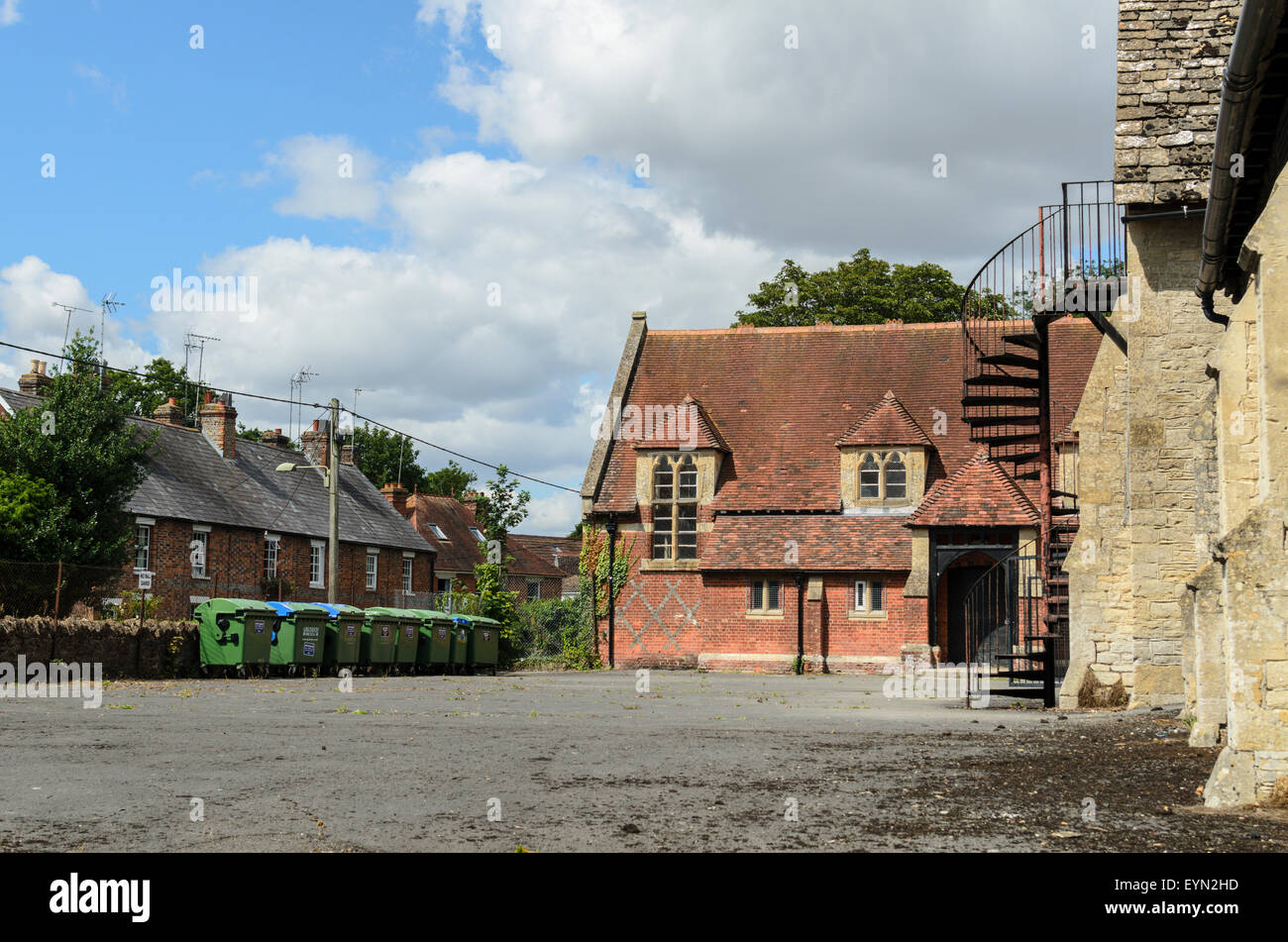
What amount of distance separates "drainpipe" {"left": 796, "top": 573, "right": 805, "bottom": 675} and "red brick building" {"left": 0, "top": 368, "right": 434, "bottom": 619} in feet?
55.6

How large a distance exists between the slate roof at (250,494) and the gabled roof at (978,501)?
20.5 metres

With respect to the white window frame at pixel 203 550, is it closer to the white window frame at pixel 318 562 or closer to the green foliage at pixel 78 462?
the white window frame at pixel 318 562

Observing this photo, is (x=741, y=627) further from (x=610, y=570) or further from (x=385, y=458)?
(x=385, y=458)

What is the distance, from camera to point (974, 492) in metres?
31.6

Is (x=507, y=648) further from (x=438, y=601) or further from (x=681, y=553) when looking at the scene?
(x=438, y=601)

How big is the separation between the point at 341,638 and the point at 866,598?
45.5ft

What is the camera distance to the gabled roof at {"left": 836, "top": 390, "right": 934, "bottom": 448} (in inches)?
1337

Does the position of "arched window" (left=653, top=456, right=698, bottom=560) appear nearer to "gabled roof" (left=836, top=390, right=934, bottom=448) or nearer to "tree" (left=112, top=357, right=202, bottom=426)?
"gabled roof" (left=836, top=390, right=934, bottom=448)

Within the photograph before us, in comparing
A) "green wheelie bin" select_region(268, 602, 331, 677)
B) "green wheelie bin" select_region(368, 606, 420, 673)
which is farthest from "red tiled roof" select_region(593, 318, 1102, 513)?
"green wheelie bin" select_region(268, 602, 331, 677)

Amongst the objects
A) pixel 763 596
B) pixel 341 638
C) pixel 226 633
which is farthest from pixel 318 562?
pixel 226 633

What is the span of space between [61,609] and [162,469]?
47.9 ft

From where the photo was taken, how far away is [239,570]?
38531 millimetres

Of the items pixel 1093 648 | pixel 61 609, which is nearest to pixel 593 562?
pixel 61 609
